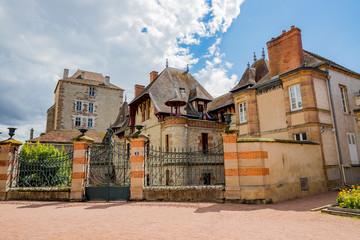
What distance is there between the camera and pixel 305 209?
275 inches

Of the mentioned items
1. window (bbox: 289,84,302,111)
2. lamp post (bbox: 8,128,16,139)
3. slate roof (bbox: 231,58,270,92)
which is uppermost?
slate roof (bbox: 231,58,270,92)

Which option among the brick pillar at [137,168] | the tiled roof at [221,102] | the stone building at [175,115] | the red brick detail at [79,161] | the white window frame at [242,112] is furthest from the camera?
the tiled roof at [221,102]

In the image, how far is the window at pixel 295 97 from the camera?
A: 12828 millimetres

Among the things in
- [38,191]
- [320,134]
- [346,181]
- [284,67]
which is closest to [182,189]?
[38,191]

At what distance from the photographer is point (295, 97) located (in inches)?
512

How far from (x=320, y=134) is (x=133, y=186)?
31.9ft

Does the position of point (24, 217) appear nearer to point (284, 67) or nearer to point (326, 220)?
point (326, 220)

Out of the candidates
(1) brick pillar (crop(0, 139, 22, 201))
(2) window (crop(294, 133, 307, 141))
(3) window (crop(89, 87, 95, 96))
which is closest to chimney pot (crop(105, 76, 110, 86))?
(3) window (crop(89, 87, 95, 96))

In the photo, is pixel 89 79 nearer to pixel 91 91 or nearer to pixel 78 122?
pixel 91 91

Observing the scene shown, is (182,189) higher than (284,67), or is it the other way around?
(284,67)

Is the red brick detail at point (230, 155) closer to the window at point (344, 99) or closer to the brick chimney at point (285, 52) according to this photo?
the brick chimney at point (285, 52)

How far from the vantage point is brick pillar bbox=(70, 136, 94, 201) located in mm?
9358

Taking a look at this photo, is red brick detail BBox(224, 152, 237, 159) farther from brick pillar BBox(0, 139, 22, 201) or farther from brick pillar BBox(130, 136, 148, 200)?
brick pillar BBox(0, 139, 22, 201)

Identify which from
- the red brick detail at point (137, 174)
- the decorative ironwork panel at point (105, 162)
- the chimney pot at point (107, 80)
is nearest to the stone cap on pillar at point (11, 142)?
the decorative ironwork panel at point (105, 162)
